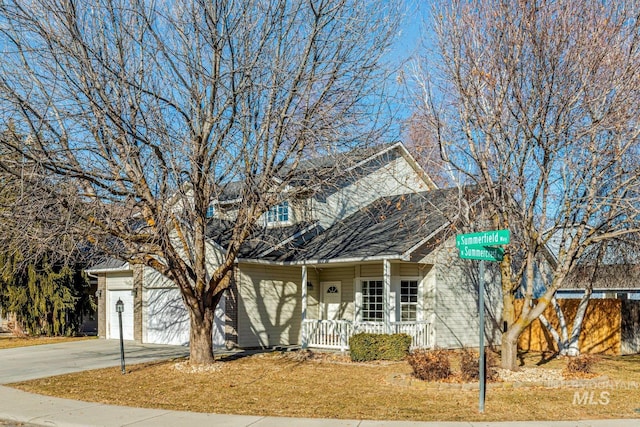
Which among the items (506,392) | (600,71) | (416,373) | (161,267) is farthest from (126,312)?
(600,71)

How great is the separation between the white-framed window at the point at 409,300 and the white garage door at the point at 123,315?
1057 centimetres

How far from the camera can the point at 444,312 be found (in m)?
19.4

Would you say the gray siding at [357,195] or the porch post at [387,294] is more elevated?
the gray siding at [357,195]

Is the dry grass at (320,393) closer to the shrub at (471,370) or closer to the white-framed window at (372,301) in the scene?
the shrub at (471,370)

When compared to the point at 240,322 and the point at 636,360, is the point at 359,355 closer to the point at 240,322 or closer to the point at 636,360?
the point at 240,322

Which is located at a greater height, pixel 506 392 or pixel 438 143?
pixel 438 143

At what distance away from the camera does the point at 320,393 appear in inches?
468

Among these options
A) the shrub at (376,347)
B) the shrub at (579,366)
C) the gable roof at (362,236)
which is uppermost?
the gable roof at (362,236)

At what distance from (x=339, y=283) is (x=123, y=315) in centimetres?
896

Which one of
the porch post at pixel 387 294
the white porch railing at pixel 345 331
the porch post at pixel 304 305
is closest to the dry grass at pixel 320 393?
the porch post at pixel 387 294

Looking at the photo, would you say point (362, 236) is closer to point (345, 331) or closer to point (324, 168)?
point (345, 331)

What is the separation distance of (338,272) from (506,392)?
10.2 metres

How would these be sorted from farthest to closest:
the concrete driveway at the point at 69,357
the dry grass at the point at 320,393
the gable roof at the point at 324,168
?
the concrete driveway at the point at 69,357
the gable roof at the point at 324,168
the dry grass at the point at 320,393

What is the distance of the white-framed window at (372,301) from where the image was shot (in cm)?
1975
